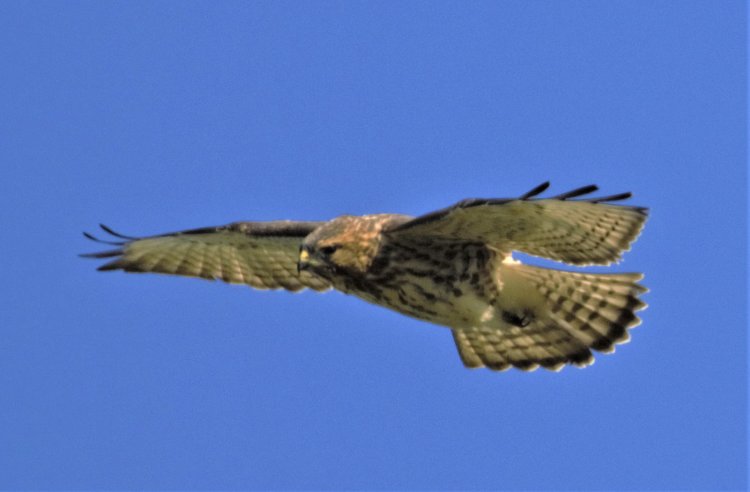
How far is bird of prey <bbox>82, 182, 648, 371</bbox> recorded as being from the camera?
410 inches

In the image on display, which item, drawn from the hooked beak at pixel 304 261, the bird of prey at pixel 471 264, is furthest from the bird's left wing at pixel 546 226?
the hooked beak at pixel 304 261

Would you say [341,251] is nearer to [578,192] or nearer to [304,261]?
[304,261]

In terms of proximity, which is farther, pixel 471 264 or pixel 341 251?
pixel 471 264

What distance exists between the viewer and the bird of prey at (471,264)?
10.4 m

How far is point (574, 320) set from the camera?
1185 cm

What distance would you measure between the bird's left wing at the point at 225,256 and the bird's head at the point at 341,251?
1237 millimetres

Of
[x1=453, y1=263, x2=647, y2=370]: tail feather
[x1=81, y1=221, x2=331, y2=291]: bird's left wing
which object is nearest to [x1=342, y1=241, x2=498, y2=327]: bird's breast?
[x1=453, y1=263, x2=647, y2=370]: tail feather

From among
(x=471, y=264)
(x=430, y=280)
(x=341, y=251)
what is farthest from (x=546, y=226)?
(x=341, y=251)

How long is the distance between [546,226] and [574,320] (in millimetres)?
1587

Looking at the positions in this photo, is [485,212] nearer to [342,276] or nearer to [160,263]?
[342,276]

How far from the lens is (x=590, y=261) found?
10711mm

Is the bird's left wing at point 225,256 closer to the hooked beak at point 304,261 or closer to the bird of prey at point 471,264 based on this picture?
the bird of prey at point 471,264

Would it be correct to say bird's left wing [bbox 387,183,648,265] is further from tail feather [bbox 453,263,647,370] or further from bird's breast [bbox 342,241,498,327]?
tail feather [bbox 453,263,647,370]

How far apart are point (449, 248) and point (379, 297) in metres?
0.64
